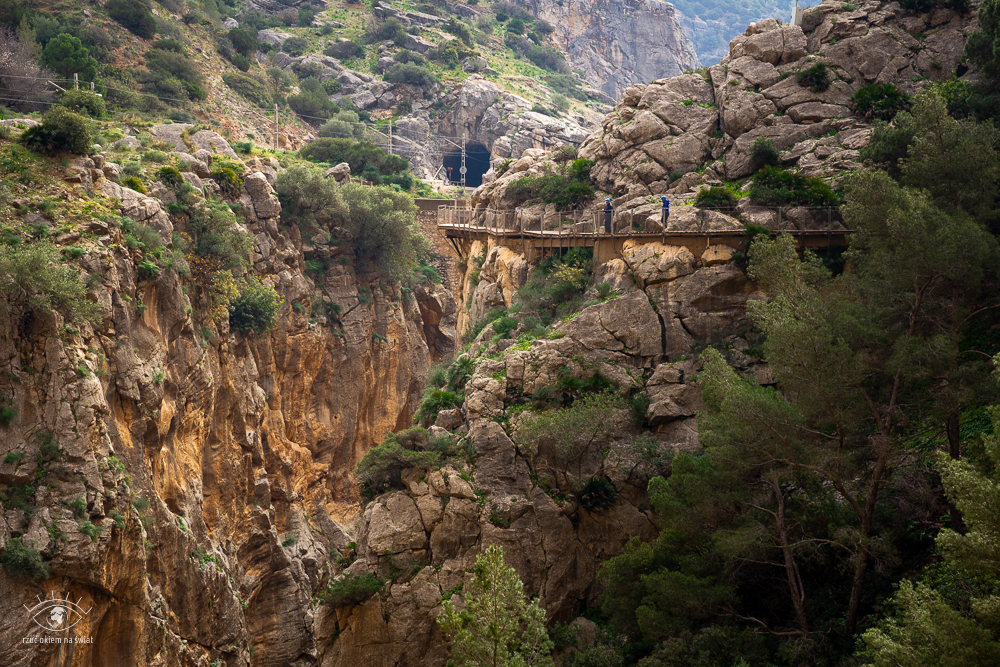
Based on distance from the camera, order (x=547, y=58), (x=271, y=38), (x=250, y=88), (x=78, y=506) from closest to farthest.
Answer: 1. (x=78, y=506)
2. (x=250, y=88)
3. (x=271, y=38)
4. (x=547, y=58)

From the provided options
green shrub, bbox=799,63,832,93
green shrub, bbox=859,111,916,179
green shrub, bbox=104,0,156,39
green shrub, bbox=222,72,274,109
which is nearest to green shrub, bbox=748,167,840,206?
green shrub, bbox=859,111,916,179

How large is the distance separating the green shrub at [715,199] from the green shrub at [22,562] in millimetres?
21669

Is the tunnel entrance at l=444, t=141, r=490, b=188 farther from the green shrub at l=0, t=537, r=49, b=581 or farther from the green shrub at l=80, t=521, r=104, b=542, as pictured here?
the green shrub at l=0, t=537, r=49, b=581

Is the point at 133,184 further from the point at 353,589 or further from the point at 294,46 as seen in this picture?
the point at 294,46

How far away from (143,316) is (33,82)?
19582 mm

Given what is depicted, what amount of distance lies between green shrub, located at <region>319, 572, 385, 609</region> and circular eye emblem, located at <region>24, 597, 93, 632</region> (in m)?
6.48

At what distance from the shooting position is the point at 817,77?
27297 millimetres

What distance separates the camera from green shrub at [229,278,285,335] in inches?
1297

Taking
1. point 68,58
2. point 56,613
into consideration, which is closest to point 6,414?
point 56,613

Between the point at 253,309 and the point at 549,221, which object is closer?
the point at 549,221

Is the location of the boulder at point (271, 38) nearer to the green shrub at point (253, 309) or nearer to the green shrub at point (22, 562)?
the green shrub at point (253, 309)

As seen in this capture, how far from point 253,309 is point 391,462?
1348 centimetres

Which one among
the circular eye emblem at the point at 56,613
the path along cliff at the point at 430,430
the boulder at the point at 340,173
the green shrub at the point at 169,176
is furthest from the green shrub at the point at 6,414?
the boulder at the point at 340,173

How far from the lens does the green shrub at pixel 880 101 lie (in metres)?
25.6
